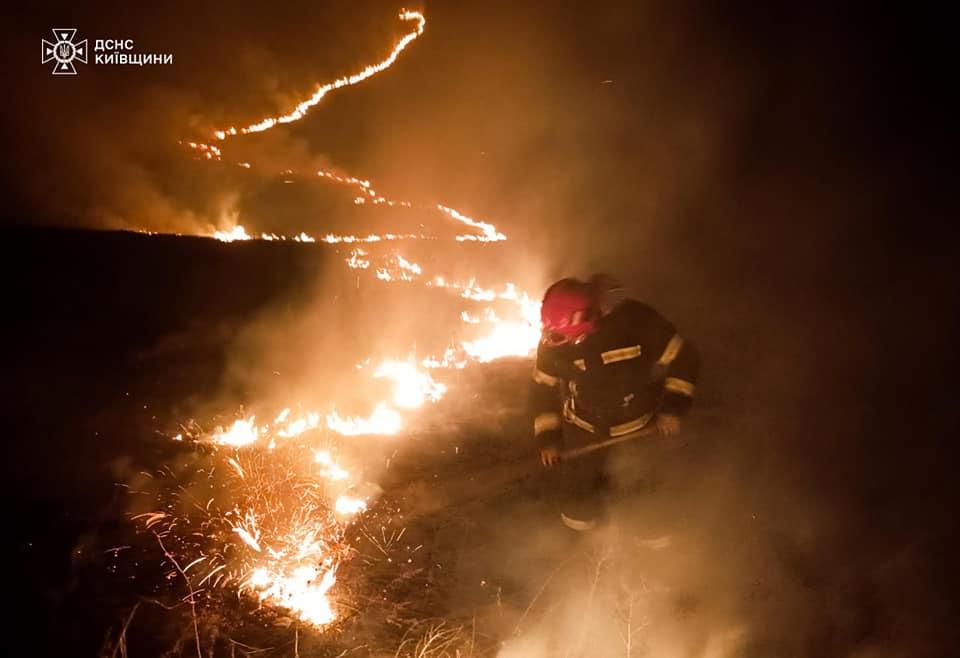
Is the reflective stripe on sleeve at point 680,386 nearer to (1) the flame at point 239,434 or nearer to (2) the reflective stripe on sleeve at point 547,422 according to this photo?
(2) the reflective stripe on sleeve at point 547,422

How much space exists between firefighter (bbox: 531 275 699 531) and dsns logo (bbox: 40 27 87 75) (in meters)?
8.56

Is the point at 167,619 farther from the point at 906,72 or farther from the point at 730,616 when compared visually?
the point at 906,72

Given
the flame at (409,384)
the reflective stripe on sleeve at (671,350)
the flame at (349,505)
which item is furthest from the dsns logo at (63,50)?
the reflective stripe on sleeve at (671,350)

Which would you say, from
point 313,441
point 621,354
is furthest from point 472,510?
point 621,354

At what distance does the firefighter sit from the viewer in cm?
331

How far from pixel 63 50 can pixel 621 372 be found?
9.25 metres

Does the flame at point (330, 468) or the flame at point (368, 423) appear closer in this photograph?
the flame at point (330, 468)

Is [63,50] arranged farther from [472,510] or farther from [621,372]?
[621,372]

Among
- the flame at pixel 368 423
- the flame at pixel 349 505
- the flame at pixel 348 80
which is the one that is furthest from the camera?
the flame at pixel 348 80

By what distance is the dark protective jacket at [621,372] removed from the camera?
3436 millimetres

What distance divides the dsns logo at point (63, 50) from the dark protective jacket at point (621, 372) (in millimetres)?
8613

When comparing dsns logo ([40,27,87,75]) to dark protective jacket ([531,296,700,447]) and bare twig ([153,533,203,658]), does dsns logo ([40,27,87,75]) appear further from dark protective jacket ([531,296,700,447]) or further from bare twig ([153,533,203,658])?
dark protective jacket ([531,296,700,447])

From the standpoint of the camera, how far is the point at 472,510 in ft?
15.1

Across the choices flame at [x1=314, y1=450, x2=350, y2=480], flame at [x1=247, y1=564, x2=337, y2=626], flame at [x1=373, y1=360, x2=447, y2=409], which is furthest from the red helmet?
flame at [x1=373, y1=360, x2=447, y2=409]
